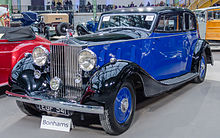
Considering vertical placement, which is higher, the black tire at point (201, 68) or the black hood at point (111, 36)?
the black hood at point (111, 36)

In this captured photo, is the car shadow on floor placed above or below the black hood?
below

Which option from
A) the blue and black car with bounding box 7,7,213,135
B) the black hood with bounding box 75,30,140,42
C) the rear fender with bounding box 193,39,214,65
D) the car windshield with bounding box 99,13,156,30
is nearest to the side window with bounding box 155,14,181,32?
the blue and black car with bounding box 7,7,213,135

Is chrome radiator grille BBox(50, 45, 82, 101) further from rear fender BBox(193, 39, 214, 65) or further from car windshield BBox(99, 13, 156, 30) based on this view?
rear fender BBox(193, 39, 214, 65)

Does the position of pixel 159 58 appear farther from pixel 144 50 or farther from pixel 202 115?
pixel 202 115

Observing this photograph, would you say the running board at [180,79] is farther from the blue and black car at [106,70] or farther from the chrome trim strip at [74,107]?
the chrome trim strip at [74,107]

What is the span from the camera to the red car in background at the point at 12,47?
453 cm

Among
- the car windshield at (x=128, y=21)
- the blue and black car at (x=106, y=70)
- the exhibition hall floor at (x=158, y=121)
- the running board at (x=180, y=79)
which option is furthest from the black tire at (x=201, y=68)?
the car windshield at (x=128, y=21)

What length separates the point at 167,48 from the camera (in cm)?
429

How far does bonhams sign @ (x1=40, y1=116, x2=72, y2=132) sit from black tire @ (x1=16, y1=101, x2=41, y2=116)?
53 centimetres

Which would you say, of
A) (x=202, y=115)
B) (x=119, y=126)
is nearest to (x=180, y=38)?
(x=202, y=115)

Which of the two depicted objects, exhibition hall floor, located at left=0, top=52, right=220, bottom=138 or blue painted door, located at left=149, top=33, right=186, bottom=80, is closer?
exhibition hall floor, located at left=0, top=52, right=220, bottom=138

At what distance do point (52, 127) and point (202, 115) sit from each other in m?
2.04

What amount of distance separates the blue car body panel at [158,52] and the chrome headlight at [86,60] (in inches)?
6.3

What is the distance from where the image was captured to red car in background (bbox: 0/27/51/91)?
178 inches
